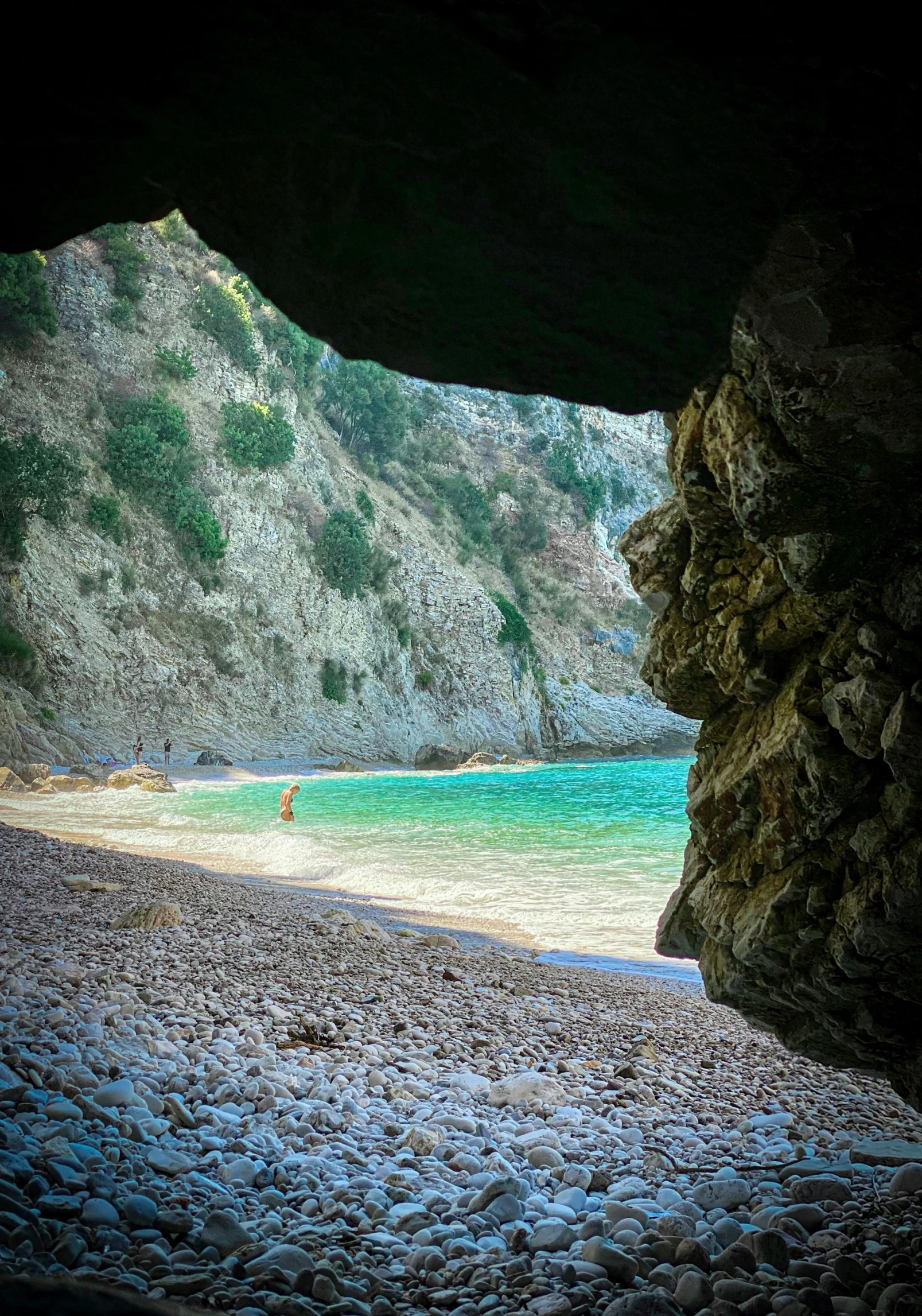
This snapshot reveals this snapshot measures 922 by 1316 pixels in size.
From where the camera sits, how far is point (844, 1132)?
4238mm

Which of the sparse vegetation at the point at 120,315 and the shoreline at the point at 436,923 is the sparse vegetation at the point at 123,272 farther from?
the shoreline at the point at 436,923

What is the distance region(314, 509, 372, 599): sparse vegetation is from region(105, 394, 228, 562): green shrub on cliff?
563 cm

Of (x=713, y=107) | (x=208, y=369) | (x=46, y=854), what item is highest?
(x=208, y=369)

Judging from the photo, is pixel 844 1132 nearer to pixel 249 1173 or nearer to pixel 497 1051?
pixel 497 1051

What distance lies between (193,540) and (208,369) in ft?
33.1

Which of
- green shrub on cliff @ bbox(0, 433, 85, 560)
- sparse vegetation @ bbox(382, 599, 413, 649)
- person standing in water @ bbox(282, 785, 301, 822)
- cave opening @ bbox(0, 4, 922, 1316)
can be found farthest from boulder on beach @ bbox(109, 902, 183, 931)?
sparse vegetation @ bbox(382, 599, 413, 649)

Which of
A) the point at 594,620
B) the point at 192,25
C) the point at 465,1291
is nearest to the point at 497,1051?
the point at 465,1291

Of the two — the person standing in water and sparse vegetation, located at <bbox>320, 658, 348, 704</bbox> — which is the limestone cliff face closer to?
sparse vegetation, located at <bbox>320, 658, 348, 704</bbox>

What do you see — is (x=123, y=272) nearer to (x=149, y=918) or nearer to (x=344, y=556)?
(x=344, y=556)

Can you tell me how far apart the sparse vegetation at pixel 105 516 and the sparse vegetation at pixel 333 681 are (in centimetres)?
1100

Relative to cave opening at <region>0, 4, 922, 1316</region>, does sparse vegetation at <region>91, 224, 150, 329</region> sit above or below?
above

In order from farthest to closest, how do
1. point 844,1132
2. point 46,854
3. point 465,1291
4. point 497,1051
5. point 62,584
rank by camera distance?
point 62,584
point 46,854
point 497,1051
point 844,1132
point 465,1291

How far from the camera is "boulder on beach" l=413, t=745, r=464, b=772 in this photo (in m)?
41.5

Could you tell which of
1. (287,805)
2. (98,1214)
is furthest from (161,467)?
(98,1214)
